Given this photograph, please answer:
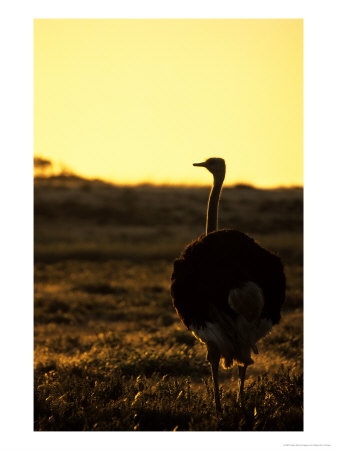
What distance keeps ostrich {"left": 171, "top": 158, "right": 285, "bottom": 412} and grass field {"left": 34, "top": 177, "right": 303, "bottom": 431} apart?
400mm

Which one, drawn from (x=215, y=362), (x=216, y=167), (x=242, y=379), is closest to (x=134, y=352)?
(x=242, y=379)

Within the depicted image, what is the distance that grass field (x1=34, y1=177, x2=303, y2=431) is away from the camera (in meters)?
5.11

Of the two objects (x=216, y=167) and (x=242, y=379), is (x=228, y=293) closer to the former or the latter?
(x=242, y=379)

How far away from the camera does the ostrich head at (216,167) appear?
233 inches

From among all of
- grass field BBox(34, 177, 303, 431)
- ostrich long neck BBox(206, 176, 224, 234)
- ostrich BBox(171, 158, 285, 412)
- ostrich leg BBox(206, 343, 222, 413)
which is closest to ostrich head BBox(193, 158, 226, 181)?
ostrich long neck BBox(206, 176, 224, 234)

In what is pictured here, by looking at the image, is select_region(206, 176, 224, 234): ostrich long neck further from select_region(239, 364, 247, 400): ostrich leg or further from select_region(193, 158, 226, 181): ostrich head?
select_region(239, 364, 247, 400): ostrich leg

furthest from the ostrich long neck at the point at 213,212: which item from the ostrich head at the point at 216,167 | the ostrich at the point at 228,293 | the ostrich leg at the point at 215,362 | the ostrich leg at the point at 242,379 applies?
the ostrich leg at the point at 242,379

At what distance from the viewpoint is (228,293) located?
16.1 feet

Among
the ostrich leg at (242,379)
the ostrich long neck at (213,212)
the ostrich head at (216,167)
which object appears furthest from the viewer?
the ostrich head at (216,167)

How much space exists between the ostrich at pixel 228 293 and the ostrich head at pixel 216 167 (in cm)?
78

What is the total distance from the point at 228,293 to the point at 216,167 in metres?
1.41

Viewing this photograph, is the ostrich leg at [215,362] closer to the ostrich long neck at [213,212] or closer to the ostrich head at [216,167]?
the ostrich long neck at [213,212]

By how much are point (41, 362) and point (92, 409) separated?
6.91 ft
